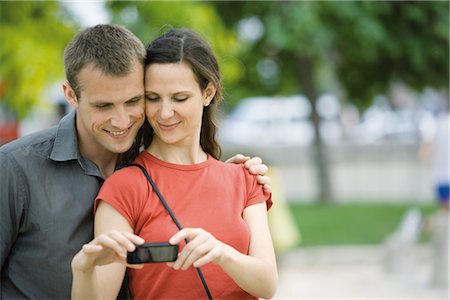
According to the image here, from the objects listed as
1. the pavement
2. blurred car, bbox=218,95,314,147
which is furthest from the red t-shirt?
blurred car, bbox=218,95,314,147

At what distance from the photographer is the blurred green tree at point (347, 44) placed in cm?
1238

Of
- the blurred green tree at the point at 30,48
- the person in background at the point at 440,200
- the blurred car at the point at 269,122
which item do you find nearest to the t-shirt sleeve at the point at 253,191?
the blurred green tree at the point at 30,48

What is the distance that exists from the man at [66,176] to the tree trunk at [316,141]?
1263 centimetres

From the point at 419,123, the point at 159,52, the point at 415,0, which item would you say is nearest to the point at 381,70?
the point at 415,0

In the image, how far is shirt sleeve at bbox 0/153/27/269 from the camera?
291 cm

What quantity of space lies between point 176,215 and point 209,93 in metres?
0.48

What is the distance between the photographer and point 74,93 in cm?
306

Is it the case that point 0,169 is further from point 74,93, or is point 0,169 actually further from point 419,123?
point 419,123

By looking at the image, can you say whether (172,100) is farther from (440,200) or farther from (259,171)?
(440,200)

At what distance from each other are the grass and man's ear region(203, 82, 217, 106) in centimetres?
880

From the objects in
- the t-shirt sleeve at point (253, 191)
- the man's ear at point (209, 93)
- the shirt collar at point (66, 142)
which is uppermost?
the man's ear at point (209, 93)

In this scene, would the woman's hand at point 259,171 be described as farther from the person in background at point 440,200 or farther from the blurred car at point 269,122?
→ the blurred car at point 269,122

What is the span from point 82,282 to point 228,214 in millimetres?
529

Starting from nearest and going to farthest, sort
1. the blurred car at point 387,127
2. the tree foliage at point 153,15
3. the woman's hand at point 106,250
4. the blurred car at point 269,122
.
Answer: the woman's hand at point 106,250 → the tree foliage at point 153,15 → the blurred car at point 387,127 → the blurred car at point 269,122
